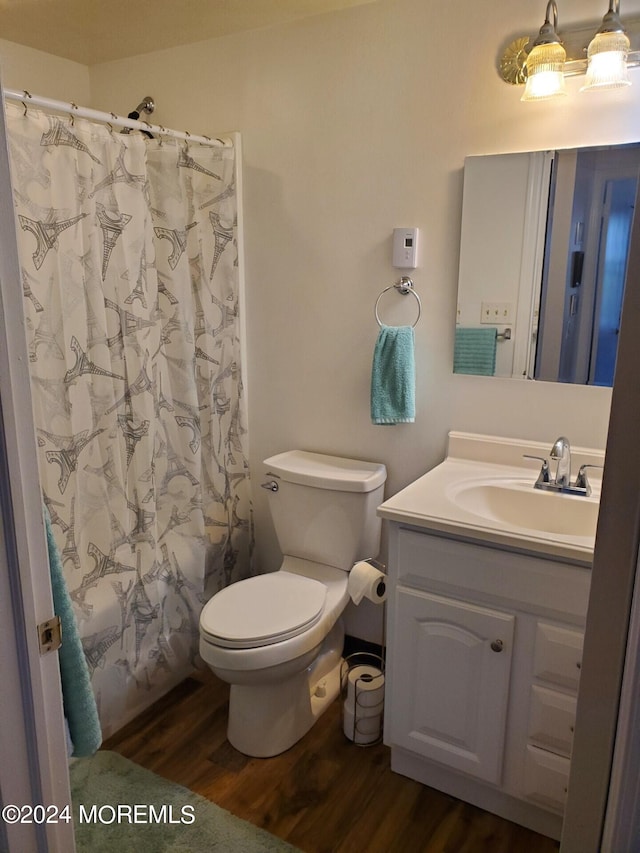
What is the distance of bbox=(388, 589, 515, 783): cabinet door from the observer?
65.3 inches

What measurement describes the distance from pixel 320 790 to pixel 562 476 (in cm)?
116

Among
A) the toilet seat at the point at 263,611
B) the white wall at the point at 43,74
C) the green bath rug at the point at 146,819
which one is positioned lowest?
the green bath rug at the point at 146,819

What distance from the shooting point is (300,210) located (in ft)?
7.55

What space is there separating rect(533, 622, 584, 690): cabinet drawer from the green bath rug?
812 millimetres

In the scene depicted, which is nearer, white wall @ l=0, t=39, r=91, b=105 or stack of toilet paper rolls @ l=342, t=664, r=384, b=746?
stack of toilet paper rolls @ l=342, t=664, r=384, b=746

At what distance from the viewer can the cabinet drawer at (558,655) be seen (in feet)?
5.06

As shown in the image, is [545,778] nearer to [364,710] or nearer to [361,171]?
[364,710]

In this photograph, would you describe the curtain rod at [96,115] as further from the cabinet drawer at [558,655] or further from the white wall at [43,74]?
the cabinet drawer at [558,655]

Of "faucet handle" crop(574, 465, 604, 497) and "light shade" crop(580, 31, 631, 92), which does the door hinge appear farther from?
"light shade" crop(580, 31, 631, 92)

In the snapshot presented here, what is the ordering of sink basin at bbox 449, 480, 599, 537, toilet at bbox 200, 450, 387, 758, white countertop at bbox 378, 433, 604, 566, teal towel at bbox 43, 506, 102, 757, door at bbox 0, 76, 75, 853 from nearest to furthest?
1. door at bbox 0, 76, 75, 853
2. teal towel at bbox 43, 506, 102, 757
3. white countertop at bbox 378, 433, 604, 566
4. sink basin at bbox 449, 480, 599, 537
5. toilet at bbox 200, 450, 387, 758

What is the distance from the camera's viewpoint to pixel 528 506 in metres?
1.86

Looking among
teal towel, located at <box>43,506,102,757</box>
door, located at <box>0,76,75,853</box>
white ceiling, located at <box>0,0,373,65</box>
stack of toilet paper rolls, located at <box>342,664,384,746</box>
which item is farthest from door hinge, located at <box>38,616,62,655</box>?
white ceiling, located at <box>0,0,373,65</box>

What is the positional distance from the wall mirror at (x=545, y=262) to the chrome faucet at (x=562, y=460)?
21 centimetres

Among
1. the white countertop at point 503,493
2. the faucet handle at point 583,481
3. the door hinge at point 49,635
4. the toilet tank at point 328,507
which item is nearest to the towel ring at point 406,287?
the white countertop at point 503,493
